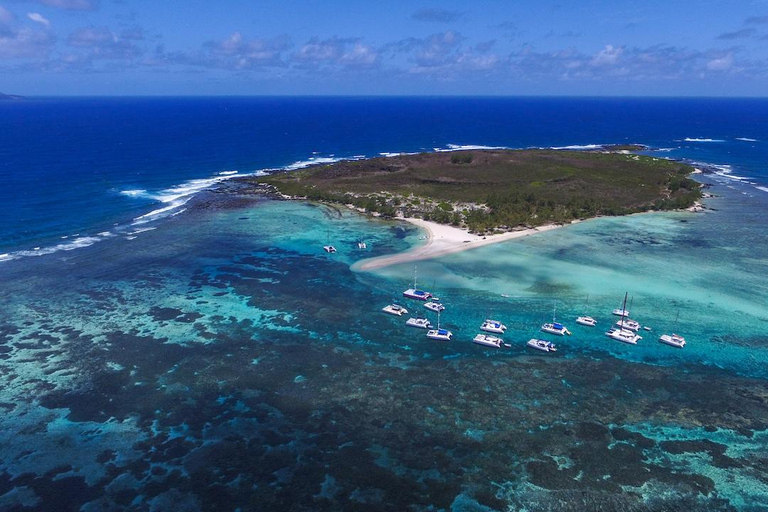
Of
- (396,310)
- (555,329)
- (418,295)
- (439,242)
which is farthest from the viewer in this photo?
(439,242)

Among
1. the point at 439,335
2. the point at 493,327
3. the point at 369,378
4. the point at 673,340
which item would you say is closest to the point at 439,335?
the point at 439,335

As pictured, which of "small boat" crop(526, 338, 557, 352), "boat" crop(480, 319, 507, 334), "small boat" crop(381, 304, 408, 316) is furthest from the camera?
"small boat" crop(381, 304, 408, 316)

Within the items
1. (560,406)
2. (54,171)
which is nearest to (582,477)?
(560,406)

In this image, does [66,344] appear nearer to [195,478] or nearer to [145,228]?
[195,478]

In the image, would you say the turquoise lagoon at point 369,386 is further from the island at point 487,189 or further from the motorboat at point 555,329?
the island at point 487,189

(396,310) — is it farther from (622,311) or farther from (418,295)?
(622,311)

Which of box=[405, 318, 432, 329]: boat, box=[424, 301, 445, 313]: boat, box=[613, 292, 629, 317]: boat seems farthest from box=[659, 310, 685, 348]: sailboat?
box=[405, 318, 432, 329]: boat

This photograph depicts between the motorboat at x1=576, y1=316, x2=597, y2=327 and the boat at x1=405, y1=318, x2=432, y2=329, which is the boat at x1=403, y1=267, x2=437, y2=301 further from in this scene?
the motorboat at x1=576, y1=316, x2=597, y2=327

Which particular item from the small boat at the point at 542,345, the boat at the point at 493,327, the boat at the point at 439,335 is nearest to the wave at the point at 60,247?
the boat at the point at 439,335
